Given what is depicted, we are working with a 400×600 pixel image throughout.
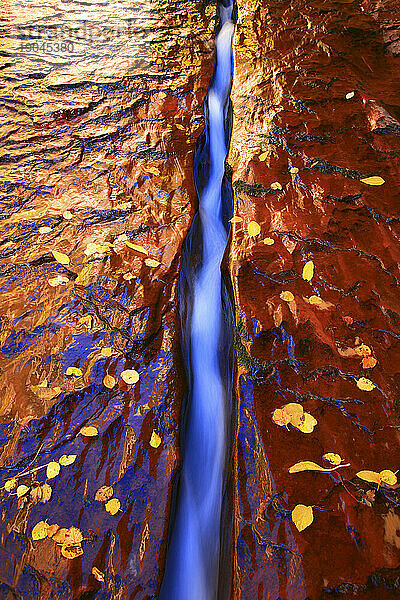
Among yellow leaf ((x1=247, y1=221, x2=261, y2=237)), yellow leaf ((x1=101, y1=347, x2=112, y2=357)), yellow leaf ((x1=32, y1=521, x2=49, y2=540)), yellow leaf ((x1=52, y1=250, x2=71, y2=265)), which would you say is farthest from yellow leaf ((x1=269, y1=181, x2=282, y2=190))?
yellow leaf ((x1=32, y1=521, x2=49, y2=540))

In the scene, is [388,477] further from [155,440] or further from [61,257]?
[61,257]

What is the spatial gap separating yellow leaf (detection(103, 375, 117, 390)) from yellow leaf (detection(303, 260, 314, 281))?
1.16 meters

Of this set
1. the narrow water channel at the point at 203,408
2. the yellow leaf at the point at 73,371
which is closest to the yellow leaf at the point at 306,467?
the narrow water channel at the point at 203,408

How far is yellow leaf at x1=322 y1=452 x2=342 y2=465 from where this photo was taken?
1.66 metres

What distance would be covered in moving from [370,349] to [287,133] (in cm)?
188

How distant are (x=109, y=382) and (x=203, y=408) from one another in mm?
485

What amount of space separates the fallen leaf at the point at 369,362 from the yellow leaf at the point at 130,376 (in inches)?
42.1

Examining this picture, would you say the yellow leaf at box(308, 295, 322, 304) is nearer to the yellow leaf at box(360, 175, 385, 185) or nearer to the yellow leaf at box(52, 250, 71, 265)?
the yellow leaf at box(360, 175, 385, 185)

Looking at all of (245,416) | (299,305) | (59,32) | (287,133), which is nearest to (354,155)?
(287,133)

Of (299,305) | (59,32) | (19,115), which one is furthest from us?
(59,32)

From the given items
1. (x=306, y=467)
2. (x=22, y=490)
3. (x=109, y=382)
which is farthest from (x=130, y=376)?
(x=306, y=467)

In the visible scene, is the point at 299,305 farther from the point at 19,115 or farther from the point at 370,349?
the point at 19,115

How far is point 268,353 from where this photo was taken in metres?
2.01

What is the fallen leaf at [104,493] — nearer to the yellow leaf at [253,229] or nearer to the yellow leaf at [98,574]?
the yellow leaf at [98,574]
